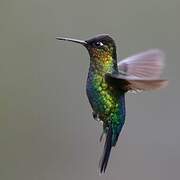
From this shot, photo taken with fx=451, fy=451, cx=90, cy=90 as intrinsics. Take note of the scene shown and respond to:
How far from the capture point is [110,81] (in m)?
0.51

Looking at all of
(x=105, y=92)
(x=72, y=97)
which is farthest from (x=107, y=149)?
(x=72, y=97)

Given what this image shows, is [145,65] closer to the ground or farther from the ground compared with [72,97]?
farther from the ground

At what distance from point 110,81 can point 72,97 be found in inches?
46.0

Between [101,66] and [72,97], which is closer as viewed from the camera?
[101,66]

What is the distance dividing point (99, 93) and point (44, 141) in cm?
121

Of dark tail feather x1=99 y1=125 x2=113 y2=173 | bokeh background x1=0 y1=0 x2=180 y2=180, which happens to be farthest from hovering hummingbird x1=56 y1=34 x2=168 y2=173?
bokeh background x1=0 y1=0 x2=180 y2=180

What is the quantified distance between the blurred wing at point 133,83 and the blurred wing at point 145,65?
0.13 ft

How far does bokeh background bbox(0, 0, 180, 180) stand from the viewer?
65.0 inches

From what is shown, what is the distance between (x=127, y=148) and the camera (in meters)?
1.68

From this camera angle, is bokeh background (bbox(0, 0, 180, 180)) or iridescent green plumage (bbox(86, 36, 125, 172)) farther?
bokeh background (bbox(0, 0, 180, 180))

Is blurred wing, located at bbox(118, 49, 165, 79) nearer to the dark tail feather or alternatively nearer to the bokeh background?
the dark tail feather

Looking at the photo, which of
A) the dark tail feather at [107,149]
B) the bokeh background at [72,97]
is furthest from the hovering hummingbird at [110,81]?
the bokeh background at [72,97]

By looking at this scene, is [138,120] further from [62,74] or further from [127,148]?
[62,74]

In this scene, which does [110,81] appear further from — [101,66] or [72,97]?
[72,97]
